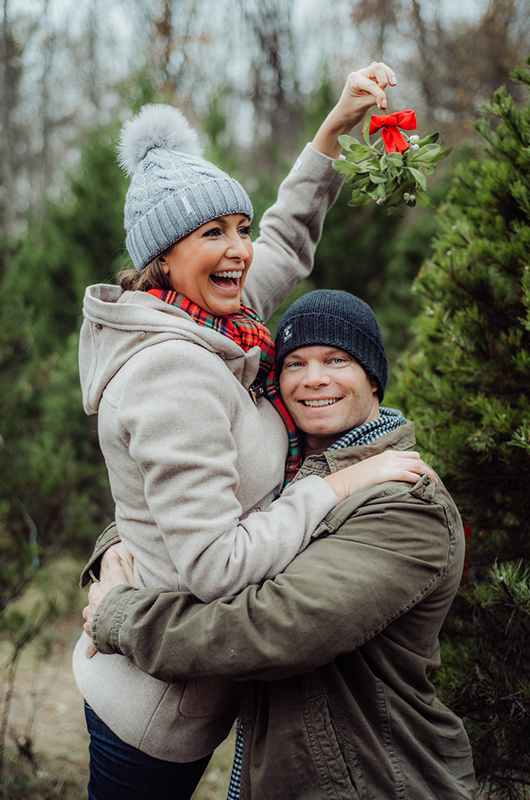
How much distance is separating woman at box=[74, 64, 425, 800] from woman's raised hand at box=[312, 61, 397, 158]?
11 millimetres

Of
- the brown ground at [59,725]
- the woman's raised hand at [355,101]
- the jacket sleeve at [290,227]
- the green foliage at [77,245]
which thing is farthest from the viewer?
the green foliage at [77,245]

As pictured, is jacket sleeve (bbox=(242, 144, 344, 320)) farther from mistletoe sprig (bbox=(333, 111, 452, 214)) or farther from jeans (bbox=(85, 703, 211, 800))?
jeans (bbox=(85, 703, 211, 800))

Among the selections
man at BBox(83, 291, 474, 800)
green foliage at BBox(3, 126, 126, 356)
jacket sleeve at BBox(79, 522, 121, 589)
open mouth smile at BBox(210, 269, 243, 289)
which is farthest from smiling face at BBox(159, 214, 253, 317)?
green foliage at BBox(3, 126, 126, 356)

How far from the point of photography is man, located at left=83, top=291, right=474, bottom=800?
57.7 inches

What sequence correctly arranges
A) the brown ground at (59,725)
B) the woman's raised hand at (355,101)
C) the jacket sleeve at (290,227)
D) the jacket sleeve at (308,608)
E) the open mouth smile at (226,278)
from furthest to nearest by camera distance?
the brown ground at (59,725), the jacket sleeve at (290,227), the woman's raised hand at (355,101), the open mouth smile at (226,278), the jacket sleeve at (308,608)

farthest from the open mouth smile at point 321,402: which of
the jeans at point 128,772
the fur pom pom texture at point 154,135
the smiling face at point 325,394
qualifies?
the jeans at point 128,772

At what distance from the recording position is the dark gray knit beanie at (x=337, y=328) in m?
1.94

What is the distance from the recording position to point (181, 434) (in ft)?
4.96

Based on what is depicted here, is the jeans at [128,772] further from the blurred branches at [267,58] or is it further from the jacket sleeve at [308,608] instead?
the blurred branches at [267,58]

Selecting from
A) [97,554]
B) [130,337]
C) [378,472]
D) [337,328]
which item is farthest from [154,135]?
[97,554]

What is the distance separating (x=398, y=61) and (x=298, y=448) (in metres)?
15.8

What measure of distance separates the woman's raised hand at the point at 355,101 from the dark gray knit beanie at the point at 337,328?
609mm

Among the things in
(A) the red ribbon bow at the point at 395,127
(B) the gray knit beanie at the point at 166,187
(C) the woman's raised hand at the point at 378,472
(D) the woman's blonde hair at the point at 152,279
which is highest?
(A) the red ribbon bow at the point at 395,127

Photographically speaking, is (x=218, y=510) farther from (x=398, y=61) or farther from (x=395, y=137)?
(x=398, y=61)
